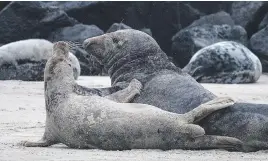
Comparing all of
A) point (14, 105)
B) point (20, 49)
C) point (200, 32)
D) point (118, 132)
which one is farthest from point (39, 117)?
point (200, 32)

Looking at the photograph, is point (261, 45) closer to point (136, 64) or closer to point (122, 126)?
point (136, 64)

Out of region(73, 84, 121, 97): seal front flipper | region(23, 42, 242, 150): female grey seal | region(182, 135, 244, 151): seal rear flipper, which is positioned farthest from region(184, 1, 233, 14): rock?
region(182, 135, 244, 151): seal rear flipper

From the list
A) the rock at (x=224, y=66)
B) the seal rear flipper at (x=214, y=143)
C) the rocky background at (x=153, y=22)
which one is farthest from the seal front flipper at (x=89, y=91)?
the rocky background at (x=153, y=22)

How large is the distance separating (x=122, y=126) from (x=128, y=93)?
32.4 inches

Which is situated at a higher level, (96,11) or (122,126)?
(122,126)

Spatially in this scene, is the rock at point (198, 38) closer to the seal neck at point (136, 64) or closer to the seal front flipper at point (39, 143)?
the seal neck at point (136, 64)

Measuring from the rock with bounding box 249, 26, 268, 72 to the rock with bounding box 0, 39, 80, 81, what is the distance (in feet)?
19.6

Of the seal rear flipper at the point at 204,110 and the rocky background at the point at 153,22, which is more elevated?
the seal rear flipper at the point at 204,110

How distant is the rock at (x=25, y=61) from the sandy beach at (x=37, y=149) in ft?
7.03

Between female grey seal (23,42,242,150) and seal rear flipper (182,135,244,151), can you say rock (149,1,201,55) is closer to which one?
female grey seal (23,42,242,150)

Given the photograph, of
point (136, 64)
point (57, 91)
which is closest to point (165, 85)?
point (136, 64)

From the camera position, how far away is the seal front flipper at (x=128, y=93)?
572cm

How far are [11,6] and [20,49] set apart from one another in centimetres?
514

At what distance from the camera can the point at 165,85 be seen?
6.00 metres
